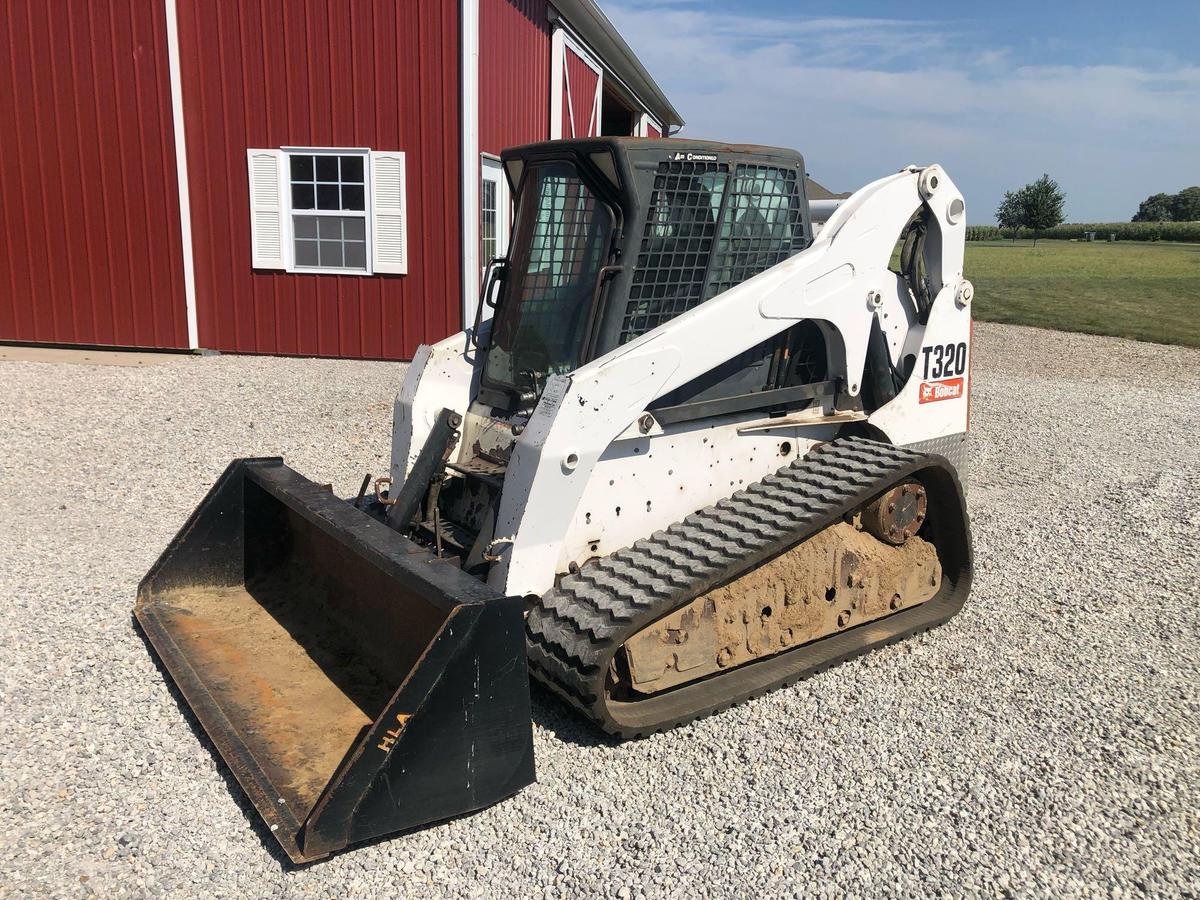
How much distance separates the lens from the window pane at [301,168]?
38.4ft

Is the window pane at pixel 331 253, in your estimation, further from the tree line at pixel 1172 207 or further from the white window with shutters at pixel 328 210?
the tree line at pixel 1172 207

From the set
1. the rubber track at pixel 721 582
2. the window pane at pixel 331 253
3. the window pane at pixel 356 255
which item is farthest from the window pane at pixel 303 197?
the rubber track at pixel 721 582

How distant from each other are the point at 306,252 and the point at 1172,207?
128334 mm

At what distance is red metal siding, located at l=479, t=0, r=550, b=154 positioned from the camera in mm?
12016

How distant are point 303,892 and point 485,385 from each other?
244 cm

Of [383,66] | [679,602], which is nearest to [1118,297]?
[383,66]

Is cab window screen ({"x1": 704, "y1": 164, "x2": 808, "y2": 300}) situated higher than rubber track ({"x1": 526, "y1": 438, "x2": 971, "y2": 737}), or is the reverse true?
cab window screen ({"x1": 704, "y1": 164, "x2": 808, "y2": 300})

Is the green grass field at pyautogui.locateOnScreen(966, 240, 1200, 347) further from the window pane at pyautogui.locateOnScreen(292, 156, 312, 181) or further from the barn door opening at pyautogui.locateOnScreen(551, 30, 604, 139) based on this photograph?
the window pane at pyautogui.locateOnScreen(292, 156, 312, 181)

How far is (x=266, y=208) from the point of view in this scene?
1177 cm

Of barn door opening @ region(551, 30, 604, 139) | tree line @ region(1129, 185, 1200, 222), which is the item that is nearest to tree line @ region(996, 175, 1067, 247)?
tree line @ region(1129, 185, 1200, 222)

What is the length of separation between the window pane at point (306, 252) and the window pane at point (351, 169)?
86 centimetres

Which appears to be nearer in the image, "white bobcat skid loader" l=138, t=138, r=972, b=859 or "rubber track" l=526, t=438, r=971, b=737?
"white bobcat skid loader" l=138, t=138, r=972, b=859

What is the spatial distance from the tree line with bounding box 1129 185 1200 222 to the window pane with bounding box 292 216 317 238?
11785 cm

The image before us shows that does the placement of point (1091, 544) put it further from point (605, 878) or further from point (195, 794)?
point (195, 794)
